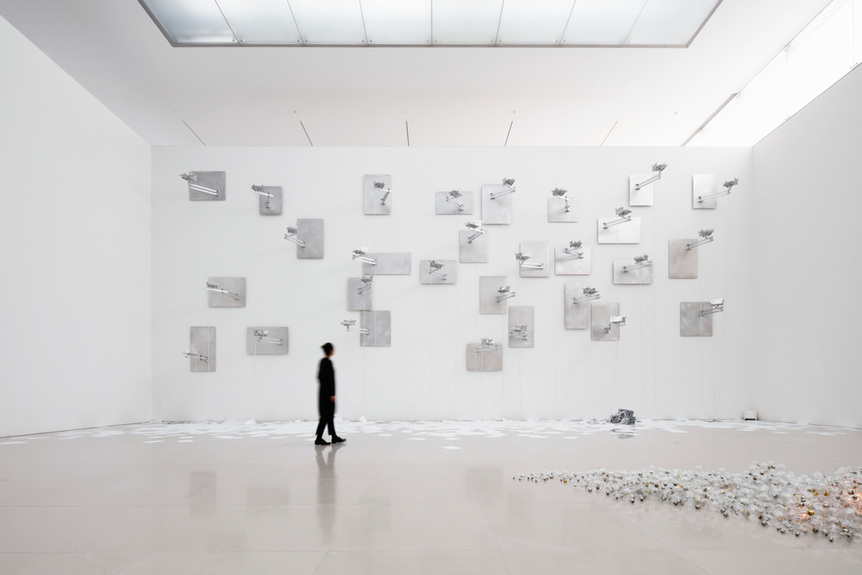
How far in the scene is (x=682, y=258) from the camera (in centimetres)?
965

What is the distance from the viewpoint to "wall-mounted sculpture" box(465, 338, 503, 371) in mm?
9406

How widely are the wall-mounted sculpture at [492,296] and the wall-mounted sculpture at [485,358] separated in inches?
21.0

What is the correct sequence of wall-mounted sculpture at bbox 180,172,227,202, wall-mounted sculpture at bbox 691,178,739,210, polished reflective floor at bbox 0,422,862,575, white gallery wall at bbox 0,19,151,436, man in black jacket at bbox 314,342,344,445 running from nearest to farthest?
polished reflective floor at bbox 0,422,862,575 → man in black jacket at bbox 314,342,344,445 → white gallery wall at bbox 0,19,151,436 → wall-mounted sculpture at bbox 180,172,227,202 → wall-mounted sculpture at bbox 691,178,739,210

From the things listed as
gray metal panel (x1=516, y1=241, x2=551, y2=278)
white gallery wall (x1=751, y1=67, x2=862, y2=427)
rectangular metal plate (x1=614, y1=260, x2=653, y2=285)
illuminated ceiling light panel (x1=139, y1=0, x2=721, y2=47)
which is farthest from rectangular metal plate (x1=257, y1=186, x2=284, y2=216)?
white gallery wall (x1=751, y1=67, x2=862, y2=427)

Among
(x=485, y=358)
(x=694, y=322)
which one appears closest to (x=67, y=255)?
(x=485, y=358)

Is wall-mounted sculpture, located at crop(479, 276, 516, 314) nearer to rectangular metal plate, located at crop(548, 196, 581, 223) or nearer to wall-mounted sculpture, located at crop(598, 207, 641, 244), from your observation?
rectangular metal plate, located at crop(548, 196, 581, 223)

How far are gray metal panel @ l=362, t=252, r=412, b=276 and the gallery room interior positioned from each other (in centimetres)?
4

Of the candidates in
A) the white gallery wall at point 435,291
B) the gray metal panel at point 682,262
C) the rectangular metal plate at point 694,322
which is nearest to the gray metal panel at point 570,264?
the white gallery wall at point 435,291

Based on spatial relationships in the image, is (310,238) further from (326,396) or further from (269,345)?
(326,396)

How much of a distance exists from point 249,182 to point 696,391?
8.52m

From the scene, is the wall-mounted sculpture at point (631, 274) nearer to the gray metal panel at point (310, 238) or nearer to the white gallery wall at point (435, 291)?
the white gallery wall at point (435, 291)

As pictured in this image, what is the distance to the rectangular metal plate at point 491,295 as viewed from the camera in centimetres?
948

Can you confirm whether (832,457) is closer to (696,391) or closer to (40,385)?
(696,391)

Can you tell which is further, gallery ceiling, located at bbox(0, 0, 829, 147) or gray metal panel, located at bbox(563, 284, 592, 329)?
gray metal panel, located at bbox(563, 284, 592, 329)
